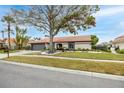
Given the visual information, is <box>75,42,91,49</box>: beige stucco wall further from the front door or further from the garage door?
the garage door

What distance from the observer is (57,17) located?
94.9ft

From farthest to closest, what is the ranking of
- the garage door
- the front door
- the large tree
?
the garage door, the front door, the large tree

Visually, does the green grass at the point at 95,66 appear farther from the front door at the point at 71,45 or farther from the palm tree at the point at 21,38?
the palm tree at the point at 21,38

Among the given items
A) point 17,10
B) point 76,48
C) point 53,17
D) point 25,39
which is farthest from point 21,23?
point 25,39

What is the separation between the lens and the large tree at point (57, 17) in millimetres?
27688

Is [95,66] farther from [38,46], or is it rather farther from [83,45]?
[38,46]

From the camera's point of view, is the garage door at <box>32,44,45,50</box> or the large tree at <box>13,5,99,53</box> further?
the garage door at <box>32,44,45,50</box>

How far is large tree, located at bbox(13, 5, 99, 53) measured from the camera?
27.7 meters

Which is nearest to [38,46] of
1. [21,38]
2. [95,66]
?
[21,38]

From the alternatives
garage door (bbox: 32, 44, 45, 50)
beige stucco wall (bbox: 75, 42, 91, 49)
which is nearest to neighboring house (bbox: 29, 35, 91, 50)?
beige stucco wall (bbox: 75, 42, 91, 49)
